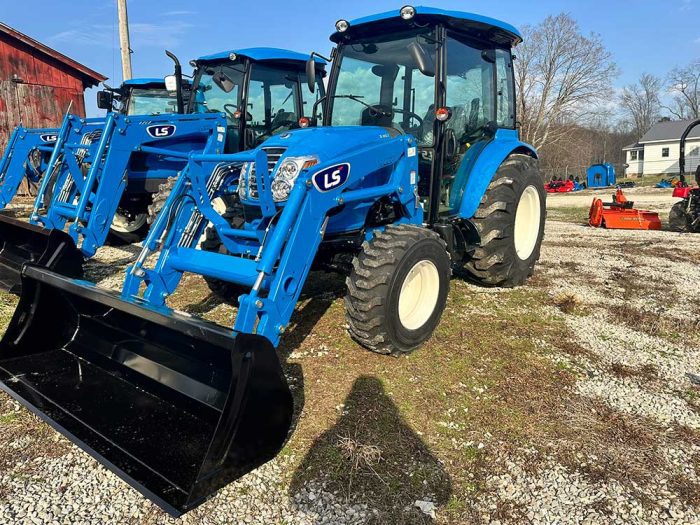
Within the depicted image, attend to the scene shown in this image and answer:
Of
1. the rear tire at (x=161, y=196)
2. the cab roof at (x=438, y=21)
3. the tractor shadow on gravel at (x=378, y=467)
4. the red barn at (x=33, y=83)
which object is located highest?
the red barn at (x=33, y=83)

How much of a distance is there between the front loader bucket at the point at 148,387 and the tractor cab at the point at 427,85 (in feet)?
8.70

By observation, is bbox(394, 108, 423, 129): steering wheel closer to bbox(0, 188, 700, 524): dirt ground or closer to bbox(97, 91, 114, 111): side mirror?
bbox(0, 188, 700, 524): dirt ground

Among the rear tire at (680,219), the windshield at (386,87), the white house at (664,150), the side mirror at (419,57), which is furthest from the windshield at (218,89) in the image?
the white house at (664,150)

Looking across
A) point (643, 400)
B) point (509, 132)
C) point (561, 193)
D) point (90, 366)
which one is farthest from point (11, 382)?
point (561, 193)

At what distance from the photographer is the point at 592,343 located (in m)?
4.30

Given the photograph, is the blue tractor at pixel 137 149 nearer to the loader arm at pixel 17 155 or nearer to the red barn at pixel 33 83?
the loader arm at pixel 17 155

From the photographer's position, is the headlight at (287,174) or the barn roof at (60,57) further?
the barn roof at (60,57)

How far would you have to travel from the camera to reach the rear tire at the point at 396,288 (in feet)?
11.5

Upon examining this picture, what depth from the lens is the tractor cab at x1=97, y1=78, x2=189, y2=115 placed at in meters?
9.08

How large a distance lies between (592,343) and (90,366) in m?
3.79

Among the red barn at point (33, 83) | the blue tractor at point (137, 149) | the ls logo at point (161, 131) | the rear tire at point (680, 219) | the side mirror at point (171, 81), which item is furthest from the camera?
the red barn at point (33, 83)

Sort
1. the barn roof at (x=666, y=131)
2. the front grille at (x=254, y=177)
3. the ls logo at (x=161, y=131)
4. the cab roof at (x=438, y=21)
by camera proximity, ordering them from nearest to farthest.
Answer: the front grille at (x=254, y=177), the cab roof at (x=438, y=21), the ls logo at (x=161, y=131), the barn roof at (x=666, y=131)

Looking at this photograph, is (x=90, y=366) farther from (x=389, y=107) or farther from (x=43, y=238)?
(x=389, y=107)

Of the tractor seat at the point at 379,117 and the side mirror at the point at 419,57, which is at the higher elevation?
the side mirror at the point at 419,57
